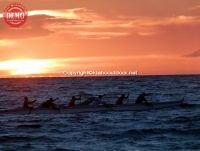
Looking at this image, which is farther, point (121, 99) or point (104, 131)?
point (121, 99)

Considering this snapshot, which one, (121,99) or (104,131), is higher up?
(121,99)

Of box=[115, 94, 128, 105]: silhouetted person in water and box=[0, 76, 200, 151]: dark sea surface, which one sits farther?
box=[115, 94, 128, 105]: silhouetted person in water

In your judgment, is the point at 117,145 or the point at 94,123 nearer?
the point at 117,145

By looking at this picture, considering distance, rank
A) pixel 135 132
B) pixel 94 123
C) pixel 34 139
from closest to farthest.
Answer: pixel 34 139 < pixel 135 132 < pixel 94 123

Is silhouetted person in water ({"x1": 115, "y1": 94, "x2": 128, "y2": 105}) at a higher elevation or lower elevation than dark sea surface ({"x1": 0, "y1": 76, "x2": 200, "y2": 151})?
higher

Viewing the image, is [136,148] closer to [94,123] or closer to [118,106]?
[94,123]

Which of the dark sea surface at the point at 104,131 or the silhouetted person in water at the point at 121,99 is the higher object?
the silhouetted person in water at the point at 121,99

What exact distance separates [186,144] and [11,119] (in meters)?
20.9

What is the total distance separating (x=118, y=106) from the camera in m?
52.6

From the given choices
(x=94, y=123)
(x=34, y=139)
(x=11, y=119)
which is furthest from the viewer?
(x=11, y=119)

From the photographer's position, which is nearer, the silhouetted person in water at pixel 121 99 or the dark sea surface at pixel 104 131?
the dark sea surface at pixel 104 131

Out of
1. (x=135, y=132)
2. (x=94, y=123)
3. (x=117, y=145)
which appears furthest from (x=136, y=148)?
(x=94, y=123)

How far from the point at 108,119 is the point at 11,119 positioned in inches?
353

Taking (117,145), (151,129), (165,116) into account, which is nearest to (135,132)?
(151,129)
